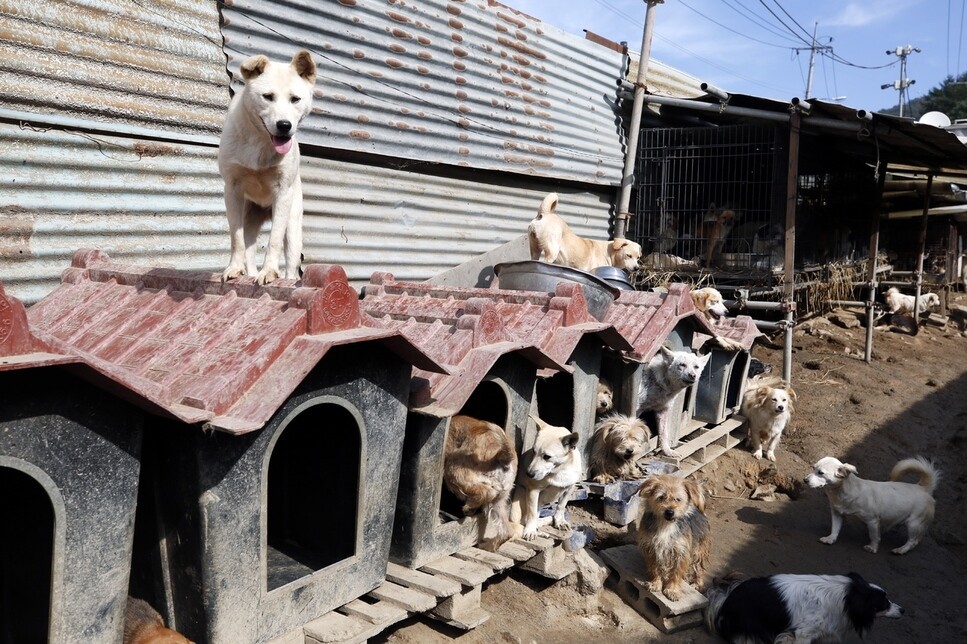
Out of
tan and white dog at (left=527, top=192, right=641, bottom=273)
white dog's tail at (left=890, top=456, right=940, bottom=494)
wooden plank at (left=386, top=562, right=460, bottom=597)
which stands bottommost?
white dog's tail at (left=890, top=456, right=940, bottom=494)

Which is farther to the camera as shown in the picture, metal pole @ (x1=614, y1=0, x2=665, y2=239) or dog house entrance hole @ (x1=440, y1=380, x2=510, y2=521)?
metal pole @ (x1=614, y1=0, x2=665, y2=239)

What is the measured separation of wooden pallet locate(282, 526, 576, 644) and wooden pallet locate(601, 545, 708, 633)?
18.8 inches

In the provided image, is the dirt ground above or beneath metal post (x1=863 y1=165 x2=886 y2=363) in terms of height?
beneath

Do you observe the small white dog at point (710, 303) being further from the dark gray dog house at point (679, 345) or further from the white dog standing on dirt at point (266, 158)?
the white dog standing on dirt at point (266, 158)

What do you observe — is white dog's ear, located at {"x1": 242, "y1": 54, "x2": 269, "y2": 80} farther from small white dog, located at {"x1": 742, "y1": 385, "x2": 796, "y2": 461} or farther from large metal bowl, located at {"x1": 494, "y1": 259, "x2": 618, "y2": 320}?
small white dog, located at {"x1": 742, "y1": 385, "x2": 796, "y2": 461}

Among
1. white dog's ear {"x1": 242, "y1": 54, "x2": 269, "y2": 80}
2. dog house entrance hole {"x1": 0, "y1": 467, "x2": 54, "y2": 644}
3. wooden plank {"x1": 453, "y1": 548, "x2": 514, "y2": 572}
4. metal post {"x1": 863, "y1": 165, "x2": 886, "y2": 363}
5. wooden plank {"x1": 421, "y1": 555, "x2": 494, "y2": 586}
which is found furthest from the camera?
metal post {"x1": 863, "y1": 165, "x2": 886, "y2": 363}

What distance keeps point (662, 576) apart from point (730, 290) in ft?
24.0

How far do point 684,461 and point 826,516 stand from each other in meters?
1.52

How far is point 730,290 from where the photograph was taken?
11.8 metres

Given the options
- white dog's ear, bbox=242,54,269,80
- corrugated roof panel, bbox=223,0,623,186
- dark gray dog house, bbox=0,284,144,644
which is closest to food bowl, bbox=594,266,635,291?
corrugated roof panel, bbox=223,0,623,186

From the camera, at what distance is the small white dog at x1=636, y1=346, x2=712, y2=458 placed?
713cm

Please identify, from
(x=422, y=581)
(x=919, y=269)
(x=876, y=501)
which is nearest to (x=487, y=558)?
(x=422, y=581)

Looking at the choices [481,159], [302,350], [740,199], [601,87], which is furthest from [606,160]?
[302,350]

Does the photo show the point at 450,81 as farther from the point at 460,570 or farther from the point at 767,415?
the point at 460,570
